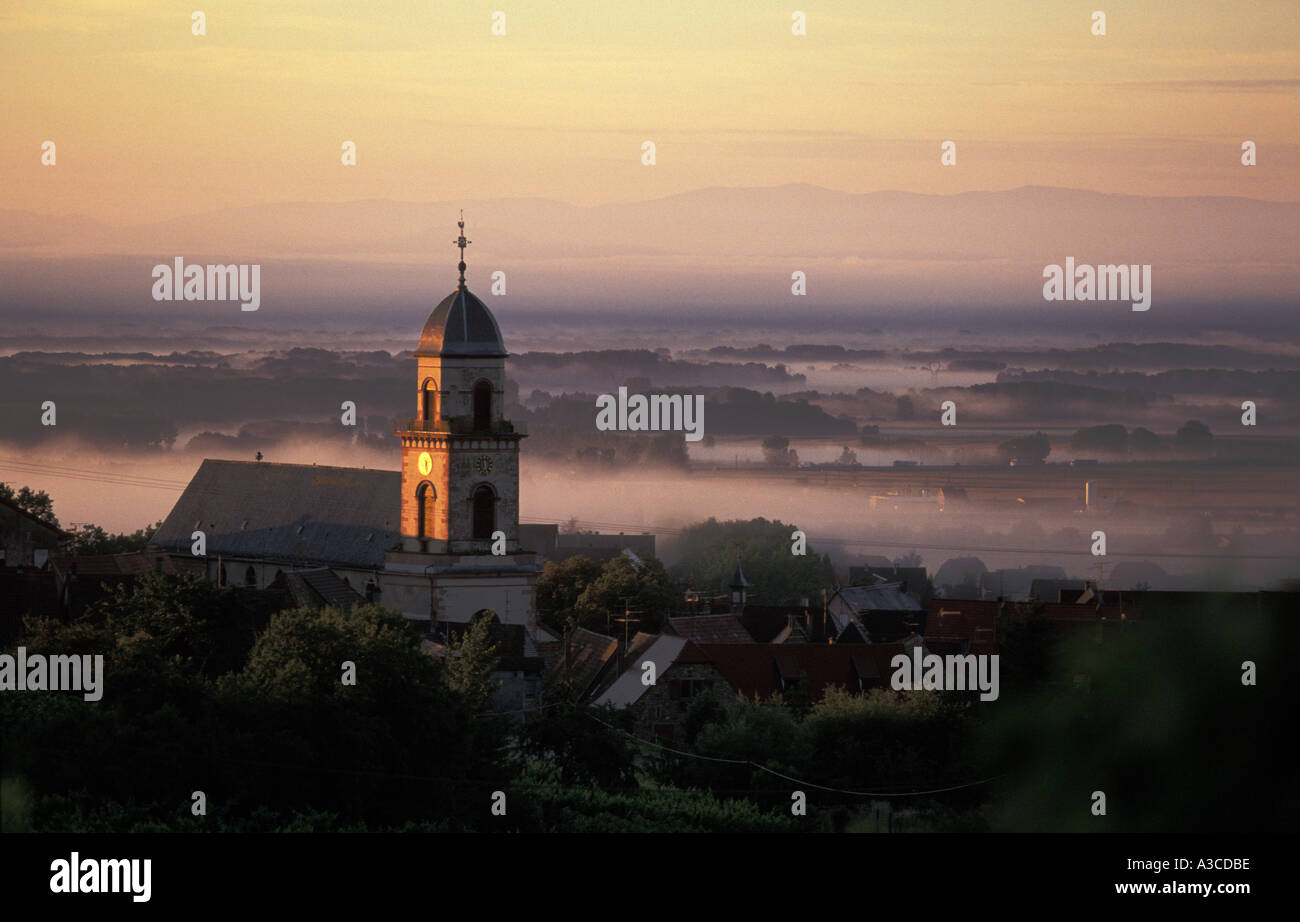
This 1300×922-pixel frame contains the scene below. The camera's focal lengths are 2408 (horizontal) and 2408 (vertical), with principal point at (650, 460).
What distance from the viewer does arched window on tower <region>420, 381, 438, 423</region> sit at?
10181cm

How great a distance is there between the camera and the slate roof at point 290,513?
364ft

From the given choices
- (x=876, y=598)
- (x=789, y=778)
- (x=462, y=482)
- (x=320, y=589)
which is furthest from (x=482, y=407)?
(x=876, y=598)

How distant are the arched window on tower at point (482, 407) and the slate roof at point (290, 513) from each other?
832 cm

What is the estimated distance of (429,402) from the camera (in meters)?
102

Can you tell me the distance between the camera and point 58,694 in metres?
57.2

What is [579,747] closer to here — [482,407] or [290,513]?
[482,407]

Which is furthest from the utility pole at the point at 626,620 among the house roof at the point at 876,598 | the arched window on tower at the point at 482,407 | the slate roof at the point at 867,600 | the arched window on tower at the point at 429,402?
the house roof at the point at 876,598

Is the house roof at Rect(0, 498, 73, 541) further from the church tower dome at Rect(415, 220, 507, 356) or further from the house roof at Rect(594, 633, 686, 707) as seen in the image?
the house roof at Rect(594, 633, 686, 707)

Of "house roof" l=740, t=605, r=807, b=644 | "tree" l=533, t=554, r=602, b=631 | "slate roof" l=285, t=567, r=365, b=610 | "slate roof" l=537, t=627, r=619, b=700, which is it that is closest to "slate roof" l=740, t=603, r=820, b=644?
"house roof" l=740, t=605, r=807, b=644

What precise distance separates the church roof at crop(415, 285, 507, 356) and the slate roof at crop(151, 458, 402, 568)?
1094 centimetres
